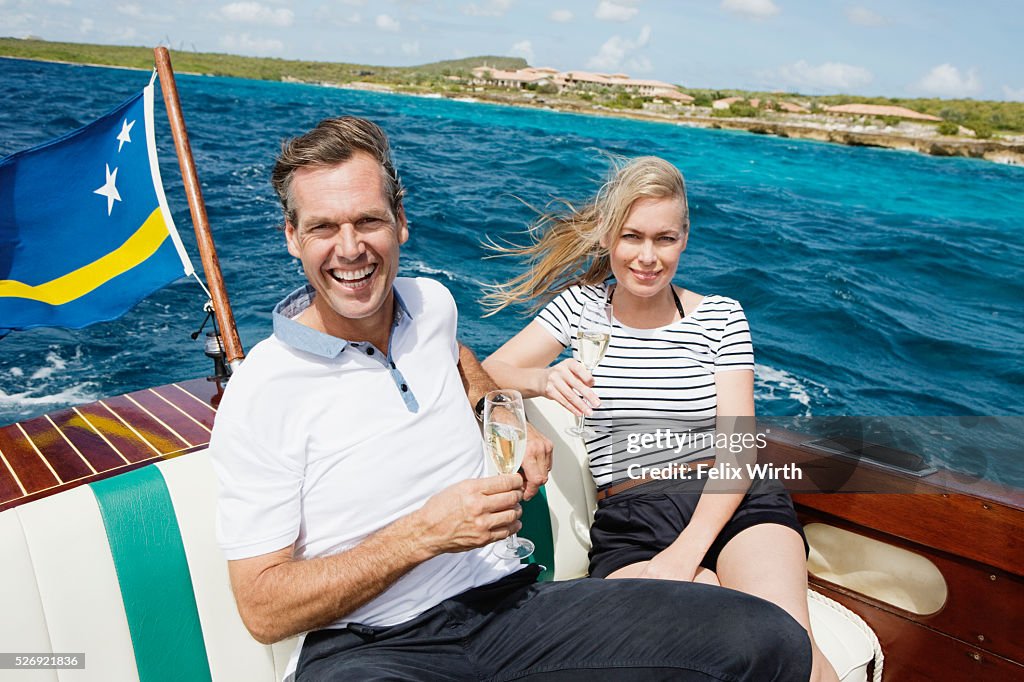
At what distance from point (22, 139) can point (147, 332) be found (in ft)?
33.2

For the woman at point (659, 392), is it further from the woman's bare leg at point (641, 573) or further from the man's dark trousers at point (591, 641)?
the man's dark trousers at point (591, 641)

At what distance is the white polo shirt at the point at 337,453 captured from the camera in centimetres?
142

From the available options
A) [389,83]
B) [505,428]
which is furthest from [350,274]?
[389,83]

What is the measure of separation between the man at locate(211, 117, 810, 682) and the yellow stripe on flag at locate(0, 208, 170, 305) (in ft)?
4.80

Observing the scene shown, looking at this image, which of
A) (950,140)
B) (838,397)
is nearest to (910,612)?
(838,397)

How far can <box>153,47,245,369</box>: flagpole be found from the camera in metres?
2.52

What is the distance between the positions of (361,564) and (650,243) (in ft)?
4.07

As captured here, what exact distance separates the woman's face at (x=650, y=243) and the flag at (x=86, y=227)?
1.82 metres

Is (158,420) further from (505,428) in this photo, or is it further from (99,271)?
(505,428)

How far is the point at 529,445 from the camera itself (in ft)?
5.86

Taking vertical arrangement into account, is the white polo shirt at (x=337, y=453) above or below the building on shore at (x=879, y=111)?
below

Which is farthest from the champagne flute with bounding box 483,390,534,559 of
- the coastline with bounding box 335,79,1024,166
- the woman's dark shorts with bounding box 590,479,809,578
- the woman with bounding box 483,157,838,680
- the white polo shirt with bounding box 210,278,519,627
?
the coastline with bounding box 335,79,1024,166

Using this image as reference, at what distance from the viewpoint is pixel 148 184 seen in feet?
9.24

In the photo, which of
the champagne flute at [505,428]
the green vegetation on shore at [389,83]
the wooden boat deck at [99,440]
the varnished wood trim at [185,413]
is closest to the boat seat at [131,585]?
the wooden boat deck at [99,440]
